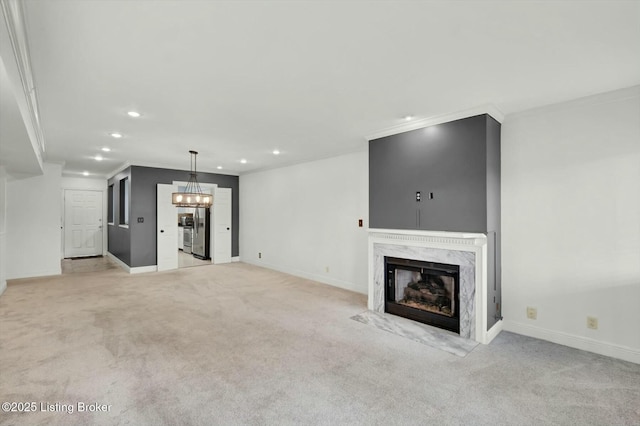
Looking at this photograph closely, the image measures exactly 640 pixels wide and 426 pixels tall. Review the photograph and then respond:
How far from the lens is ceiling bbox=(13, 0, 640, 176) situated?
1738mm

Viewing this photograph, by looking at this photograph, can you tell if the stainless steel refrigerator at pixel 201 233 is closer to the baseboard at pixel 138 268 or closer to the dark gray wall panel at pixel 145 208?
the dark gray wall panel at pixel 145 208

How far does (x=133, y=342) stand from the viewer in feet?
10.3

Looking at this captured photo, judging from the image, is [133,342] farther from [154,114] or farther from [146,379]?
[154,114]

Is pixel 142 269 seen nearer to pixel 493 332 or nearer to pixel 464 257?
pixel 464 257

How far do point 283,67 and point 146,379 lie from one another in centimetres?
278

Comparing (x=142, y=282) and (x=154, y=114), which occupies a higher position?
(x=154, y=114)

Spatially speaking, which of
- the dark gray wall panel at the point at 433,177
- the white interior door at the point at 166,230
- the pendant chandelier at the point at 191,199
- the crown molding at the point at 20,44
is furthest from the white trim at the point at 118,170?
the dark gray wall panel at the point at 433,177

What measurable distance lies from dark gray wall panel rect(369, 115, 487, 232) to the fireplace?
0.50 metres

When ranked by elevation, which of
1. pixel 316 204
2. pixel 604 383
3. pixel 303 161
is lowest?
pixel 604 383

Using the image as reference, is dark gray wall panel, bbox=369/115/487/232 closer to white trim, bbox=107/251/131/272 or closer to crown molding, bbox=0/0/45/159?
crown molding, bbox=0/0/45/159

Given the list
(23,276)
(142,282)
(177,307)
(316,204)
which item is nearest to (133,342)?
(177,307)

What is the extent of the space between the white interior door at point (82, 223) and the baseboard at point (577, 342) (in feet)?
36.1

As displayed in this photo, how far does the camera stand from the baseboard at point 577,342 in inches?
110

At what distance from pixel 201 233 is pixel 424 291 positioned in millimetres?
7284
